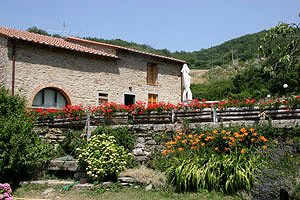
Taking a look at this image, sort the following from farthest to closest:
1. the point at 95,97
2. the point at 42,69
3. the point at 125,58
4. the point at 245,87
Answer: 1. the point at 245,87
2. the point at 125,58
3. the point at 95,97
4. the point at 42,69

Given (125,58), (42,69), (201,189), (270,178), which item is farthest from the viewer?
(125,58)

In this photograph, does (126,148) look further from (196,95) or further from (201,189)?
(196,95)

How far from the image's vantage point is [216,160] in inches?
309

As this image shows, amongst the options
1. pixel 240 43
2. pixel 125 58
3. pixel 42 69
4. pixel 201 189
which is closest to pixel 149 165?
pixel 201 189

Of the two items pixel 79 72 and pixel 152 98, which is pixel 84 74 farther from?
pixel 152 98

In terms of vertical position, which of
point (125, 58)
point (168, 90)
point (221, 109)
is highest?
point (125, 58)

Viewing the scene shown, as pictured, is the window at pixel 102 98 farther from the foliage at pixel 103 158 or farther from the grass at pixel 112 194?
the grass at pixel 112 194

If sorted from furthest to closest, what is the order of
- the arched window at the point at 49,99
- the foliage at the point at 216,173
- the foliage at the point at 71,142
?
the arched window at the point at 49,99 → the foliage at the point at 71,142 → the foliage at the point at 216,173

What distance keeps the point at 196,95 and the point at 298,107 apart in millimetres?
23894

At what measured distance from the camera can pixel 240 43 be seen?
2564 inches

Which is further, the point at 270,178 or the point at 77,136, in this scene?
the point at 77,136

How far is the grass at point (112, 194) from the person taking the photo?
7.41m

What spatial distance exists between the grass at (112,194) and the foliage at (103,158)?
579mm

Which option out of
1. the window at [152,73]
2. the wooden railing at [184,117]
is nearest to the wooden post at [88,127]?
the wooden railing at [184,117]
